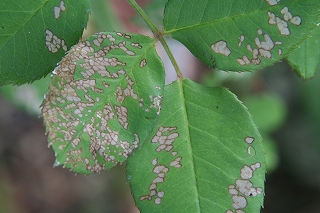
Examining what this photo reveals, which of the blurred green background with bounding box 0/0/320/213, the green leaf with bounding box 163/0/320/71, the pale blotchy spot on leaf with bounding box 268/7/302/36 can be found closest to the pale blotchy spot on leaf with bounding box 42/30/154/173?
the green leaf with bounding box 163/0/320/71

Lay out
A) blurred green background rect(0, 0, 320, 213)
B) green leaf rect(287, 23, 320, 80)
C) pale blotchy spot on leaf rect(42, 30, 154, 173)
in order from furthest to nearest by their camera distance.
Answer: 1. blurred green background rect(0, 0, 320, 213)
2. green leaf rect(287, 23, 320, 80)
3. pale blotchy spot on leaf rect(42, 30, 154, 173)

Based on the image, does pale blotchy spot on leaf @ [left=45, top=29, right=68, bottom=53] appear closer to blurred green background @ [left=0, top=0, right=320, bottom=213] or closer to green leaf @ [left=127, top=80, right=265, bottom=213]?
green leaf @ [left=127, top=80, right=265, bottom=213]

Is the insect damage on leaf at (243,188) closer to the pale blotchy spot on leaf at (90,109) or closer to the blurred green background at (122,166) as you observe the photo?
the pale blotchy spot on leaf at (90,109)

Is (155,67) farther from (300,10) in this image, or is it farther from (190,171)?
(300,10)

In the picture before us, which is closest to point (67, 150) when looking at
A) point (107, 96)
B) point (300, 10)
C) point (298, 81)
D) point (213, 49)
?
point (107, 96)

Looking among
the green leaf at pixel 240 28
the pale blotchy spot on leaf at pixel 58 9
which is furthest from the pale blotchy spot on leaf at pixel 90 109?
the green leaf at pixel 240 28

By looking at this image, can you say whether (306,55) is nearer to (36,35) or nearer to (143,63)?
(143,63)
